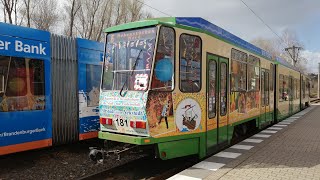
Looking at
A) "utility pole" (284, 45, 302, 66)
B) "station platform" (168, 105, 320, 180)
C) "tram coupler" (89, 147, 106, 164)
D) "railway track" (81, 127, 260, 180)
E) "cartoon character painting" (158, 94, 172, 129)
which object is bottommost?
"railway track" (81, 127, 260, 180)

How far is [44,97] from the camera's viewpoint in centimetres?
756

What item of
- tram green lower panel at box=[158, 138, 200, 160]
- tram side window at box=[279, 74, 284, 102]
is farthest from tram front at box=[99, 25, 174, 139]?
tram side window at box=[279, 74, 284, 102]

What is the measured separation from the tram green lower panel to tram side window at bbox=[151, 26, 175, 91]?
1.10 m

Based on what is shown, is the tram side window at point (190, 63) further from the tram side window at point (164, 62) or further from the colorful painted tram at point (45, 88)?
the colorful painted tram at point (45, 88)

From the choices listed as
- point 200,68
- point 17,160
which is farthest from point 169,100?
point 17,160

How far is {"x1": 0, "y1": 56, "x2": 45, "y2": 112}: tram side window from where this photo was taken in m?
6.75

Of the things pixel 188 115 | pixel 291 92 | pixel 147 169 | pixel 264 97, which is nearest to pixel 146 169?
pixel 147 169

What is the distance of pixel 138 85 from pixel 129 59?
66cm

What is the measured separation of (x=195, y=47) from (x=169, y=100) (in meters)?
1.42

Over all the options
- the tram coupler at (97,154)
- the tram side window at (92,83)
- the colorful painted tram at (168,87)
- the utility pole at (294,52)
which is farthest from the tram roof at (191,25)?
the utility pole at (294,52)

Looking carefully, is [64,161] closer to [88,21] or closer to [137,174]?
[137,174]

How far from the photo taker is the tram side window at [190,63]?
253 inches

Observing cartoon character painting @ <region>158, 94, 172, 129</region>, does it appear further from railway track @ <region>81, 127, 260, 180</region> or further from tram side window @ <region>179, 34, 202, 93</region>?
railway track @ <region>81, 127, 260, 180</region>

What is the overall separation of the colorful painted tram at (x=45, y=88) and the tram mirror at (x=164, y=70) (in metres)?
3.13
